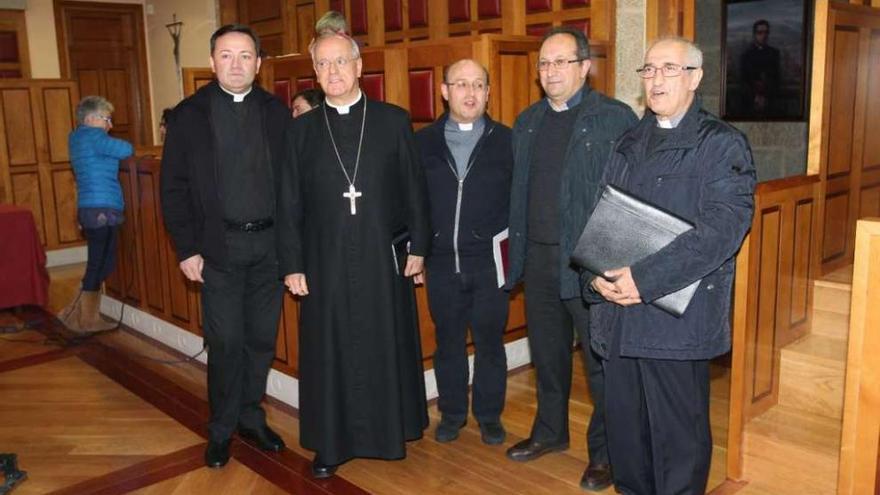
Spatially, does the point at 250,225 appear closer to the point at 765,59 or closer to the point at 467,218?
the point at 467,218

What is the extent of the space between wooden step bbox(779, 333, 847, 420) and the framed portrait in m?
3.22

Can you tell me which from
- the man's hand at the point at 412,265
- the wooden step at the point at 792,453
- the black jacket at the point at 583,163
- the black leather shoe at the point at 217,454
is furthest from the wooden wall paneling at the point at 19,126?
the wooden step at the point at 792,453

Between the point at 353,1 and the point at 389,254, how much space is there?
4.52 metres

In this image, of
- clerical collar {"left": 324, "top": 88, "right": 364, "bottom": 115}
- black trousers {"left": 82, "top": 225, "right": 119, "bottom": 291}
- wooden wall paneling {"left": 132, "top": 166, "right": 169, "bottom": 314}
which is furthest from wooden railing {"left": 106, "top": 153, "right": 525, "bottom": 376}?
clerical collar {"left": 324, "top": 88, "right": 364, "bottom": 115}

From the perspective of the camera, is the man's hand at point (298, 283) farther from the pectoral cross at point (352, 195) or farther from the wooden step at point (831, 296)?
the wooden step at point (831, 296)

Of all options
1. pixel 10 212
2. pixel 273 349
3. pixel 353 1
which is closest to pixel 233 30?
pixel 273 349

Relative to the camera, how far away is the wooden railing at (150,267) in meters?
4.93

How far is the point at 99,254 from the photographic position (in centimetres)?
541

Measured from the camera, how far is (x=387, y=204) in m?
3.17

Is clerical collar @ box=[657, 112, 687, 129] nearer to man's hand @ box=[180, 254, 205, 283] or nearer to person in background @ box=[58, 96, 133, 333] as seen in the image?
man's hand @ box=[180, 254, 205, 283]

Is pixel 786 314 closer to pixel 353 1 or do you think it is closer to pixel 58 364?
pixel 58 364

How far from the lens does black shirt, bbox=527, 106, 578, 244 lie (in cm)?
303

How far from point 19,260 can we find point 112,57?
4417mm

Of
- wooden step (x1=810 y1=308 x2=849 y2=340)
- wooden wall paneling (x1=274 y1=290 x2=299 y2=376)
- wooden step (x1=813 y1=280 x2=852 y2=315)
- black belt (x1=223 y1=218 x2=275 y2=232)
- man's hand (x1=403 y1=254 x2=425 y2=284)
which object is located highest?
black belt (x1=223 y1=218 x2=275 y2=232)
